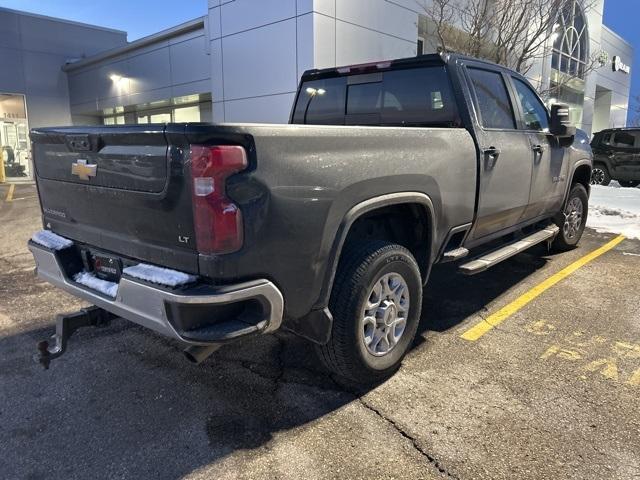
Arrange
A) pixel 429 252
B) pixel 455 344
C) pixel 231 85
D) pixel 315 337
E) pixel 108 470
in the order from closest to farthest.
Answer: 1. pixel 108 470
2. pixel 315 337
3. pixel 429 252
4. pixel 455 344
5. pixel 231 85

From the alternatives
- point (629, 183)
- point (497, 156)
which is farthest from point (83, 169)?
point (629, 183)

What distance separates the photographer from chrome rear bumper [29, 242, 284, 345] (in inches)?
91.4

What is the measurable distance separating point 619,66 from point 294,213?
3493 centimetres

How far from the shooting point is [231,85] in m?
13.4

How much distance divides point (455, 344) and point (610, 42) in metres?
31.0

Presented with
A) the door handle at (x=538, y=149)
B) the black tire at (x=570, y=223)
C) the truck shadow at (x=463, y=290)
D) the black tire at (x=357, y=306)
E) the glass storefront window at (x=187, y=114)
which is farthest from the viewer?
the glass storefront window at (x=187, y=114)

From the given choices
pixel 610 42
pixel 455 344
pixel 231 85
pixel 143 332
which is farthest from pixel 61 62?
pixel 610 42

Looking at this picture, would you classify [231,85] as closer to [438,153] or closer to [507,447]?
[438,153]

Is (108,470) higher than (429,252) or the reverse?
the reverse

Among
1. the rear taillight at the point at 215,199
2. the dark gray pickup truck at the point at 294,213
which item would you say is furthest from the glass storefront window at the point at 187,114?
the rear taillight at the point at 215,199

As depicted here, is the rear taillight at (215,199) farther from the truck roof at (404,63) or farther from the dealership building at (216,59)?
the dealership building at (216,59)

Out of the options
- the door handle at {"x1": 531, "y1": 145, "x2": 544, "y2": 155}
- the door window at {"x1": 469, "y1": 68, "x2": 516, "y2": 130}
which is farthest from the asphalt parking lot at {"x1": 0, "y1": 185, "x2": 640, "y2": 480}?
the door window at {"x1": 469, "y1": 68, "x2": 516, "y2": 130}

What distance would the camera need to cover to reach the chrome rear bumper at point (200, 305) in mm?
2320

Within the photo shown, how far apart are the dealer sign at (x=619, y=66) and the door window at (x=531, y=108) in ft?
96.6
